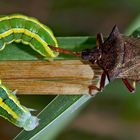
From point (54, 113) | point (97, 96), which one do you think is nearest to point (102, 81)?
point (54, 113)

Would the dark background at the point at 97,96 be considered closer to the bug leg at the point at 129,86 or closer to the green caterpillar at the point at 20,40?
the bug leg at the point at 129,86

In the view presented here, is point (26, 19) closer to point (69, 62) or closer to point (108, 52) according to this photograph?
point (69, 62)

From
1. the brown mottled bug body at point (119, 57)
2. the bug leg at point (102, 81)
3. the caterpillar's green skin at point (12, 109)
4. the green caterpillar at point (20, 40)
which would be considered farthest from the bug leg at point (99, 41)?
the caterpillar's green skin at point (12, 109)

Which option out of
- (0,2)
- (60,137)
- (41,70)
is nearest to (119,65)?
(41,70)

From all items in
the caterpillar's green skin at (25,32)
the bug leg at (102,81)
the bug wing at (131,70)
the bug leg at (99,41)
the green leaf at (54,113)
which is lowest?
the green leaf at (54,113)

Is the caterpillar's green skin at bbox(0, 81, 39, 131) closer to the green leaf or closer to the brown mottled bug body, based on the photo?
the green leaf

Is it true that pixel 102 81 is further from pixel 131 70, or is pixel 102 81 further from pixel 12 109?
pixel 12 109
